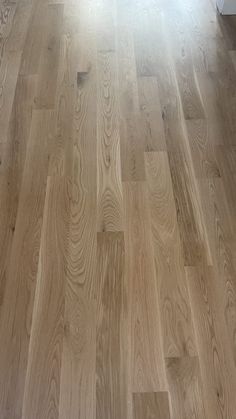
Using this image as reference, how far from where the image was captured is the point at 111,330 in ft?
4.44

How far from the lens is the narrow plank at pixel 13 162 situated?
1.61 metres

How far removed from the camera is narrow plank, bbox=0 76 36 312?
161 cm

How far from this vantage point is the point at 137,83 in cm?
229

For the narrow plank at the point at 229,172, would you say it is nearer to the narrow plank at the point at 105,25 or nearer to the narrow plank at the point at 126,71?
the narrow plank at the point at 126,71

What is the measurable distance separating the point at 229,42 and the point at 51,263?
5.55 feet

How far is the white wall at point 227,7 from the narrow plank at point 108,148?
2.60 feet

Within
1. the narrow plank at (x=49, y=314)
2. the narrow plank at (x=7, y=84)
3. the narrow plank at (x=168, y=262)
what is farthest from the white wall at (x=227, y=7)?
the narrow plank at (x=49, y=314)

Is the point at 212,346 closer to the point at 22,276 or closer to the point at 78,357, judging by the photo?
the point at 78,357

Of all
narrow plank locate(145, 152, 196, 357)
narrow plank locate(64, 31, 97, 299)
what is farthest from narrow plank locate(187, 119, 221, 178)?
narrow plank locate(64, 31, 97, 299)

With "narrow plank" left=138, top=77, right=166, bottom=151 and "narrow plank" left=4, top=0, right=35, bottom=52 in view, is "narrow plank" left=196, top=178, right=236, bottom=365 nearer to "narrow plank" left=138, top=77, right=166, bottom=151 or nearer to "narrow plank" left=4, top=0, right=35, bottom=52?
"narrow plank" left=138, top=77, right=166, bottom=151

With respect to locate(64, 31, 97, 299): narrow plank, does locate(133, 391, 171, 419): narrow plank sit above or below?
below

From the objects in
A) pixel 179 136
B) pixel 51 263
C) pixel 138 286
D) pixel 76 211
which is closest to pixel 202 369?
pixel 138 286

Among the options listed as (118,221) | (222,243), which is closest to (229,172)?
(222,243)

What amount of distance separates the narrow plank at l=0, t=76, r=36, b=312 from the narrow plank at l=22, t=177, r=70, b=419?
12 centimetres
